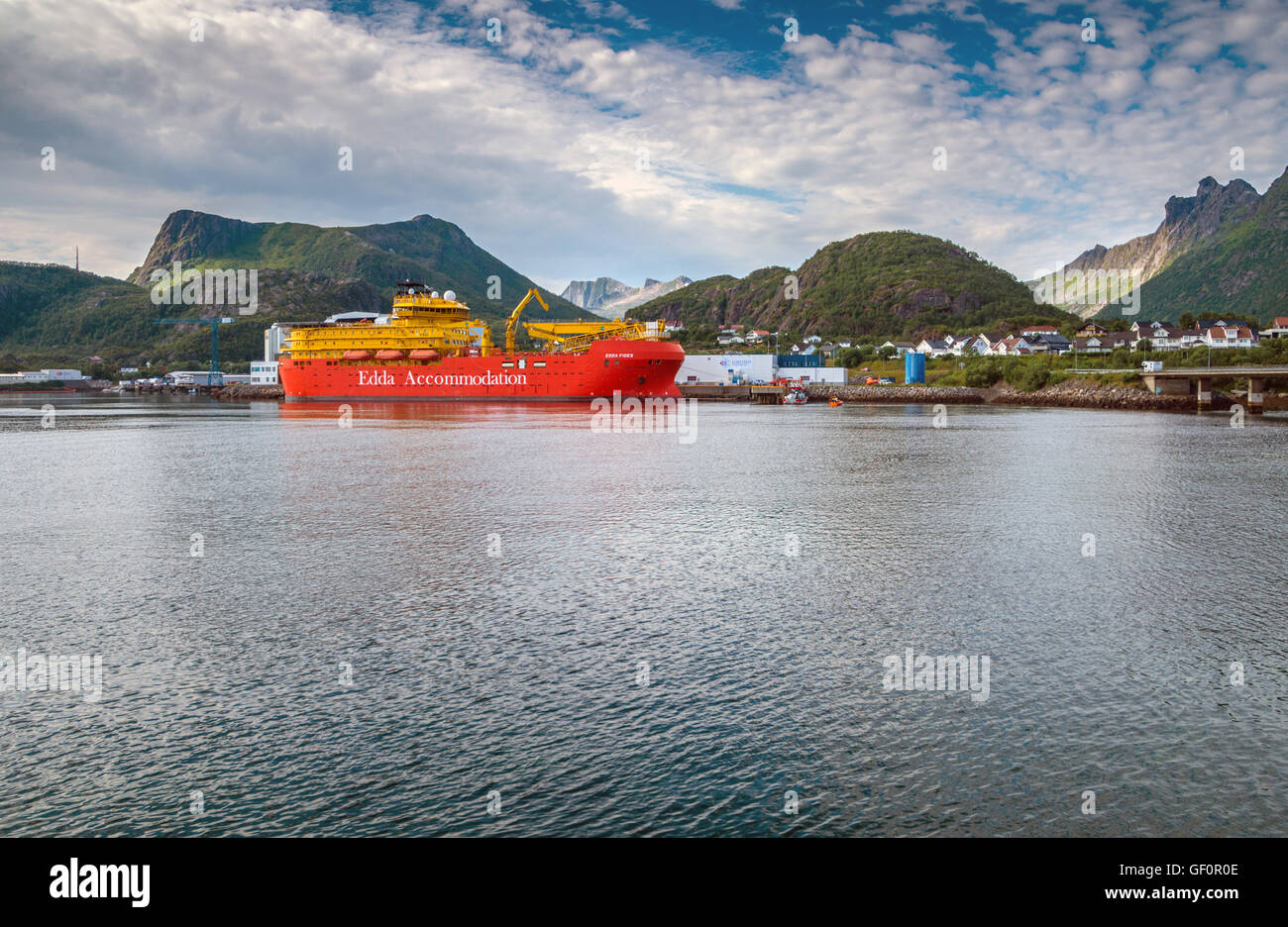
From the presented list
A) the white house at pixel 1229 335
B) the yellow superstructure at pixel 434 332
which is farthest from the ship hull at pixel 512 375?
the white house at pixel 1229 335

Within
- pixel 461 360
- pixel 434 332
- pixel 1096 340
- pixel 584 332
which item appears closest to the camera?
pixel 584 332

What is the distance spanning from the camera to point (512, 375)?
333ft

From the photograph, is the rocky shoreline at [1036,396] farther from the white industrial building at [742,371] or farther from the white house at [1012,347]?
the white house at [1012,347]

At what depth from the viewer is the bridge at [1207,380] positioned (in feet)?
285

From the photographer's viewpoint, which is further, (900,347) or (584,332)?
(900,347)

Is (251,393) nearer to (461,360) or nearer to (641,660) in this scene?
(461,360)

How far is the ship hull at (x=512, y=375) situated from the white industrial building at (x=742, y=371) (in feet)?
118

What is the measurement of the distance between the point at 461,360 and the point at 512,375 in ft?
24.2

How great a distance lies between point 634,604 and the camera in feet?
50.9

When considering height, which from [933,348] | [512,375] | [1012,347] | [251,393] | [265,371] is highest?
[933,348]

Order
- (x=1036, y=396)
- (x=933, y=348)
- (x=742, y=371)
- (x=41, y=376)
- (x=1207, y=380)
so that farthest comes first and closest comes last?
1. (x=41, y=376)
2. (x=933, y=348)
3. (x=742, y=371)
4. (x=1036, y=396)
5. (x=1207, y=380)

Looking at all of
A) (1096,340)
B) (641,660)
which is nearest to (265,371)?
(1096,340)

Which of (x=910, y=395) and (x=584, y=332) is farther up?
(x=584, y=332)
